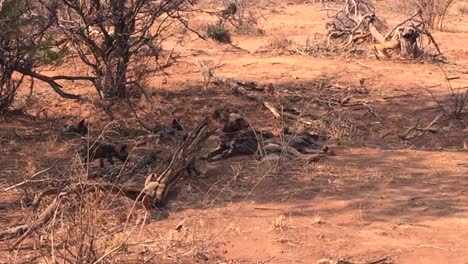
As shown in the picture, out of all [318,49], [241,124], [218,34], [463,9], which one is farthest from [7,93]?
[463,9]

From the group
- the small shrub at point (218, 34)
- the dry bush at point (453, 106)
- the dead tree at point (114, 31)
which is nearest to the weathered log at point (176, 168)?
the dead tree at point (114, 31)

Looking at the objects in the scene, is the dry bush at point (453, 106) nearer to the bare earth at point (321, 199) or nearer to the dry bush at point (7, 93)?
the bare earth at point (321, 199)

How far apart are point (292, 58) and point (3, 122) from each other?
5536mm

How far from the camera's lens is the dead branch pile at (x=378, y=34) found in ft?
37.9

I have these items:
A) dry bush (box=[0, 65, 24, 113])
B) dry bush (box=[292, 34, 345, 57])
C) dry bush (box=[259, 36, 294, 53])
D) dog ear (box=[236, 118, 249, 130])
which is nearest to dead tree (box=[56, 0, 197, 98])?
dry bush (box=[0, 65, 24, 113])

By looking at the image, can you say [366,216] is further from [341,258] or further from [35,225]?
[35,225]

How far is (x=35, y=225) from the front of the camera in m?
3.21

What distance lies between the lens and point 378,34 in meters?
12.1

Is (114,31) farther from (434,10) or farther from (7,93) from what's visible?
(434,10)

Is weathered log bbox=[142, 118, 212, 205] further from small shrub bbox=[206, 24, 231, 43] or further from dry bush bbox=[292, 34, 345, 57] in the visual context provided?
small shrub bbox=[206, 24, 231, 43]

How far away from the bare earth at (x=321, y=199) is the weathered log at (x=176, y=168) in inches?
5.2

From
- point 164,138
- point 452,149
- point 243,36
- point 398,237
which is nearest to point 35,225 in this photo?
point 398,237

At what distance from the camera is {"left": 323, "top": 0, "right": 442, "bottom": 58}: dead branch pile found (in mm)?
11547

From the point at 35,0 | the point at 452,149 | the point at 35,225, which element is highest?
the point at 35,0
